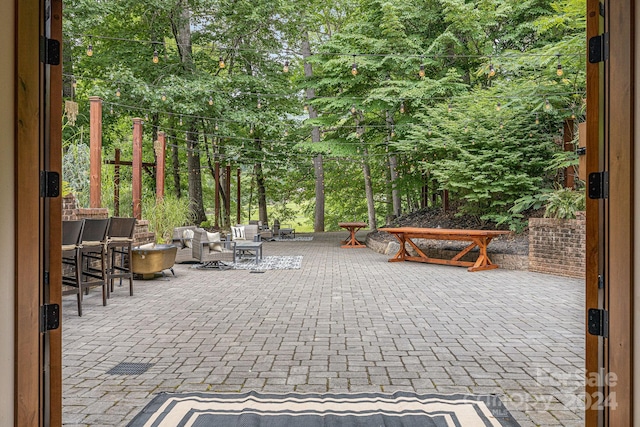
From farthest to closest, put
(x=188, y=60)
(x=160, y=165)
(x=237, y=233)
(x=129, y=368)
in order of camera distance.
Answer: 1. (x=188, y=60)
2. (x=237, y=233)
3. (x=160, y=165)
4. (x=129, y=368)

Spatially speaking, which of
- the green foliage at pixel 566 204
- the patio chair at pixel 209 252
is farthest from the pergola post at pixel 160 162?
the green foliage at pixel 566 204

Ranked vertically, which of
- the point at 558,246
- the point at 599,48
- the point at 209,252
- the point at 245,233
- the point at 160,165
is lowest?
the point at 209,252

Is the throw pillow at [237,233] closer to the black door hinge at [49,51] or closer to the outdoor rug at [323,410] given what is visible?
the outdoor rug at [323,410]

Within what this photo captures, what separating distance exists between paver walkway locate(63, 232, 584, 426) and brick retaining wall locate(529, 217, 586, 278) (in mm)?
693

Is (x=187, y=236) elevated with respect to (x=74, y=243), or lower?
lower

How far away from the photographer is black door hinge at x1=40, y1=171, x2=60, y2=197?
2002 millimetres

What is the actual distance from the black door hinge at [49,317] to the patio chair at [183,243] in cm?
723

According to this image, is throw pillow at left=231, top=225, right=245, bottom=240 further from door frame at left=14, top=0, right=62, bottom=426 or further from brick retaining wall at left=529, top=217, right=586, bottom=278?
door frame at left=14, top=0, right=62, bottom=426

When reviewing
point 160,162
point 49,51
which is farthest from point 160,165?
point 49,51

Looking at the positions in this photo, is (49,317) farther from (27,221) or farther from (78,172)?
(78,172)

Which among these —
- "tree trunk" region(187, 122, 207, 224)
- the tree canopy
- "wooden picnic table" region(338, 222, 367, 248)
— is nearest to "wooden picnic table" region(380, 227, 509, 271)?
the tree canopy

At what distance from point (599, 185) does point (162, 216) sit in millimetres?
9306

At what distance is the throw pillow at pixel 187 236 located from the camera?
943cm

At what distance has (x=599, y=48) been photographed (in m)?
2.03
